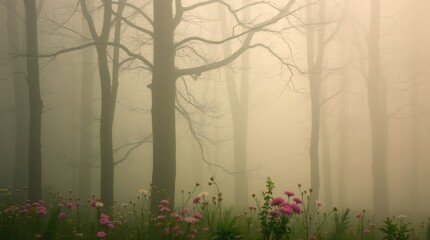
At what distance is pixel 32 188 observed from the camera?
10609mm

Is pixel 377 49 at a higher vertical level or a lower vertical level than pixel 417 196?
higher

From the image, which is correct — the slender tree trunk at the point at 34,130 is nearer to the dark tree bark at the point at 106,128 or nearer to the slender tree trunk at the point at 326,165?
the dark tree bark at the point at 106,128

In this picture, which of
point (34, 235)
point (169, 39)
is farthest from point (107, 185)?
point (34, 235)

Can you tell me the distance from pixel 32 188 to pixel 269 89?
2662 cm

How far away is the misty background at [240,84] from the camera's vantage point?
36.7 feet

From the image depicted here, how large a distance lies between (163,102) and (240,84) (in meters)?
14.0

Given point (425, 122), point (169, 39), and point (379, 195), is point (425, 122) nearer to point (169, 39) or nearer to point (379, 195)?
point (379, 195)

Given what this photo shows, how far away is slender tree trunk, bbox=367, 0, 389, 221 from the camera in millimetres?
14625

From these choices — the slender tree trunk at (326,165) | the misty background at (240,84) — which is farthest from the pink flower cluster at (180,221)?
the slender tree trunk at (326,165)

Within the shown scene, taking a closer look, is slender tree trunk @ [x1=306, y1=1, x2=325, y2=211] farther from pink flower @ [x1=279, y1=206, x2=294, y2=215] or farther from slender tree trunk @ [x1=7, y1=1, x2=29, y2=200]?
slender tree trunk @ [x1=7, y1=1, x2=29, y2=200]

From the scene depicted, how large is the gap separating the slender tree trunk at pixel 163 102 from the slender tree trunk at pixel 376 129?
30.8 ft

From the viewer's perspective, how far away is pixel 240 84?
21.8 metres

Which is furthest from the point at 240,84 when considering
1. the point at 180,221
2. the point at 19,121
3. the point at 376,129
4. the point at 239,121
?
the point at 180,221

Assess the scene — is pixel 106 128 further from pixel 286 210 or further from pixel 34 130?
pixel 286 210
